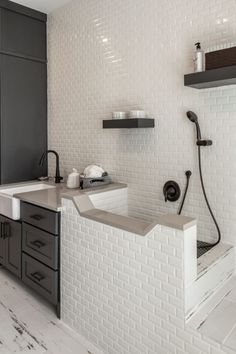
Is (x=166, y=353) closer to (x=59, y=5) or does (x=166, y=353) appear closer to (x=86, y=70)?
(x=86, y=70)

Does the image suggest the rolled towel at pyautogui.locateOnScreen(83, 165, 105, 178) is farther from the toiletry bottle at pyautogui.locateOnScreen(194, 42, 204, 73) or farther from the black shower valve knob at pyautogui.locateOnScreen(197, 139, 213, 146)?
the toiletry bottle at pyautogui.locateOnScreen(194, 42, 204, 73)

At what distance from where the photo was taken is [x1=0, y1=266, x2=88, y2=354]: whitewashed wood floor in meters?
1.91

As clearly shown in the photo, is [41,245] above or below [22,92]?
below

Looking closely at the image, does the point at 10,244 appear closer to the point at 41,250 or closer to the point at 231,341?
the point at 41,250

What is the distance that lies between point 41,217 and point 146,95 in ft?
4.20

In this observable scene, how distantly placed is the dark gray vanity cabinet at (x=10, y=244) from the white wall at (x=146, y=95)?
0.87 m

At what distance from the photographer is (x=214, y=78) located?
66.9 inches

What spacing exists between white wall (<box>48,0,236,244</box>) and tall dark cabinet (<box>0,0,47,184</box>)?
18 cm

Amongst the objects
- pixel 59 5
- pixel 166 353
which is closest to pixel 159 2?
pixel 59 5

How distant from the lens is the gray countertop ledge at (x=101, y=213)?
1514 mm

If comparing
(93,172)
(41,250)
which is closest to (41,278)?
(41,250)

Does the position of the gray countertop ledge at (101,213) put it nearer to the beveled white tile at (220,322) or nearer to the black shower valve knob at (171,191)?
the black shower valve knob at (171,191)

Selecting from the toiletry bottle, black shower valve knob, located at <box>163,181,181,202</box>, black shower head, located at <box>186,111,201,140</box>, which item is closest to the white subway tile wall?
black shower valve knob, located at <box>163,181,181,202</box>

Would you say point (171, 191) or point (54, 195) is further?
point (54, 195)
